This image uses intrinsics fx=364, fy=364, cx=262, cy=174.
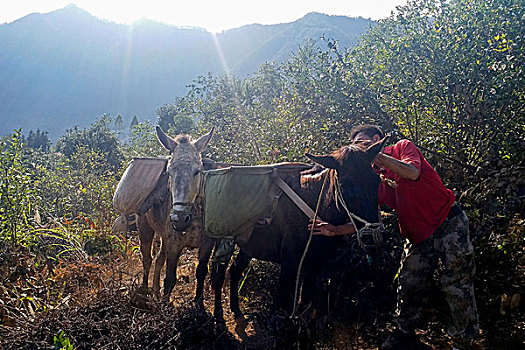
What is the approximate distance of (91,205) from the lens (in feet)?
31.2

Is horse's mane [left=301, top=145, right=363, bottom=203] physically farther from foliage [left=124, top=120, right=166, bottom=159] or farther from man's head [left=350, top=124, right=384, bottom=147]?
foliage [left=124, top=120, right=166, bottom=159]

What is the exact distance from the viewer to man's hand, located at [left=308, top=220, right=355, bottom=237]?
10.2 feet

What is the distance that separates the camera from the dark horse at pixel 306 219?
2.94m

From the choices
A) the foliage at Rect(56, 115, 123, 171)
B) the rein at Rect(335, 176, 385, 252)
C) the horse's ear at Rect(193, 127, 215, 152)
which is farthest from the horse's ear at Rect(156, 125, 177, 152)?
the foliage at Rect(56, 115, 123, 171)

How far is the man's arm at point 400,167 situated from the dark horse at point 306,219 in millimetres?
74

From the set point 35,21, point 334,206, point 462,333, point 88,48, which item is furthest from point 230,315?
point 35,21

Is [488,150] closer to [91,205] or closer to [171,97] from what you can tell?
[91,205]

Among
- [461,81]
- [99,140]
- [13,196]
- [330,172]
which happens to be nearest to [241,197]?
[330,172]

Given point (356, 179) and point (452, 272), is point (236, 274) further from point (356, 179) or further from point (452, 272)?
point (452, 272)

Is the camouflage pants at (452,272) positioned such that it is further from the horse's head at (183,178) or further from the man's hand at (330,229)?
the horse's head at (183,178)

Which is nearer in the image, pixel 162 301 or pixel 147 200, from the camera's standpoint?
pixel 162 301

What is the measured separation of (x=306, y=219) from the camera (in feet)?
11.8

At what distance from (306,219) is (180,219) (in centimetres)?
129

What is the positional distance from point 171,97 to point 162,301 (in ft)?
402
